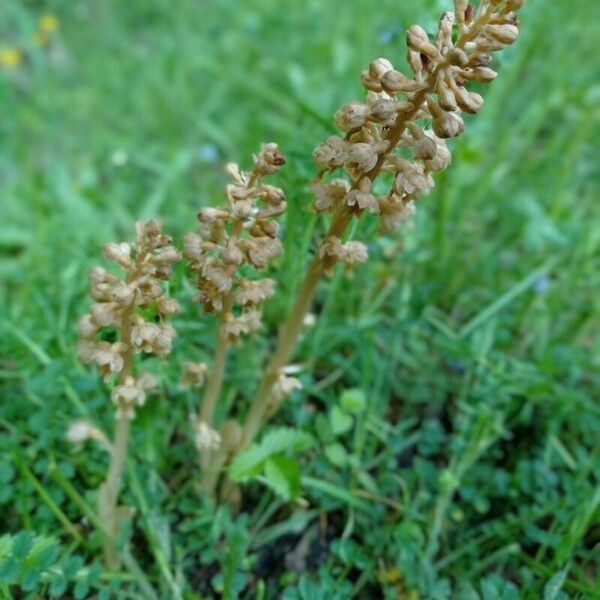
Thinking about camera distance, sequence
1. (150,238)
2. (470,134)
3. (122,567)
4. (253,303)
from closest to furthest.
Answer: (150,238), (253,303), (122,567), (470,134)

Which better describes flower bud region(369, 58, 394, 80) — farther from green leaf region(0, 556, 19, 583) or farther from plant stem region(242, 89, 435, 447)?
green leaf region(0, 556, 19, 583)

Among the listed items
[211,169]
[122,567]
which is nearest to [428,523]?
[122,567]

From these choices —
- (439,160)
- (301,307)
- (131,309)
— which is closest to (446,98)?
(439,160)

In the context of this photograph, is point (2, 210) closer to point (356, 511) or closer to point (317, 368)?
point (317, 368)

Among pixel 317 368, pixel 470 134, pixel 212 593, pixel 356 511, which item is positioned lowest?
pixel 212 593

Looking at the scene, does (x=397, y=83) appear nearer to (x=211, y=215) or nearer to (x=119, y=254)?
(x=211, y=215)

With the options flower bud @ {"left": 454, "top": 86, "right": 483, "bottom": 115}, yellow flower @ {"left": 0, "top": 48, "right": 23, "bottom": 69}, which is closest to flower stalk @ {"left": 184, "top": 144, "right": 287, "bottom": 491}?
flower bud @ {"left": 454, "top": 86, "right": 483, "bottom": 115}
